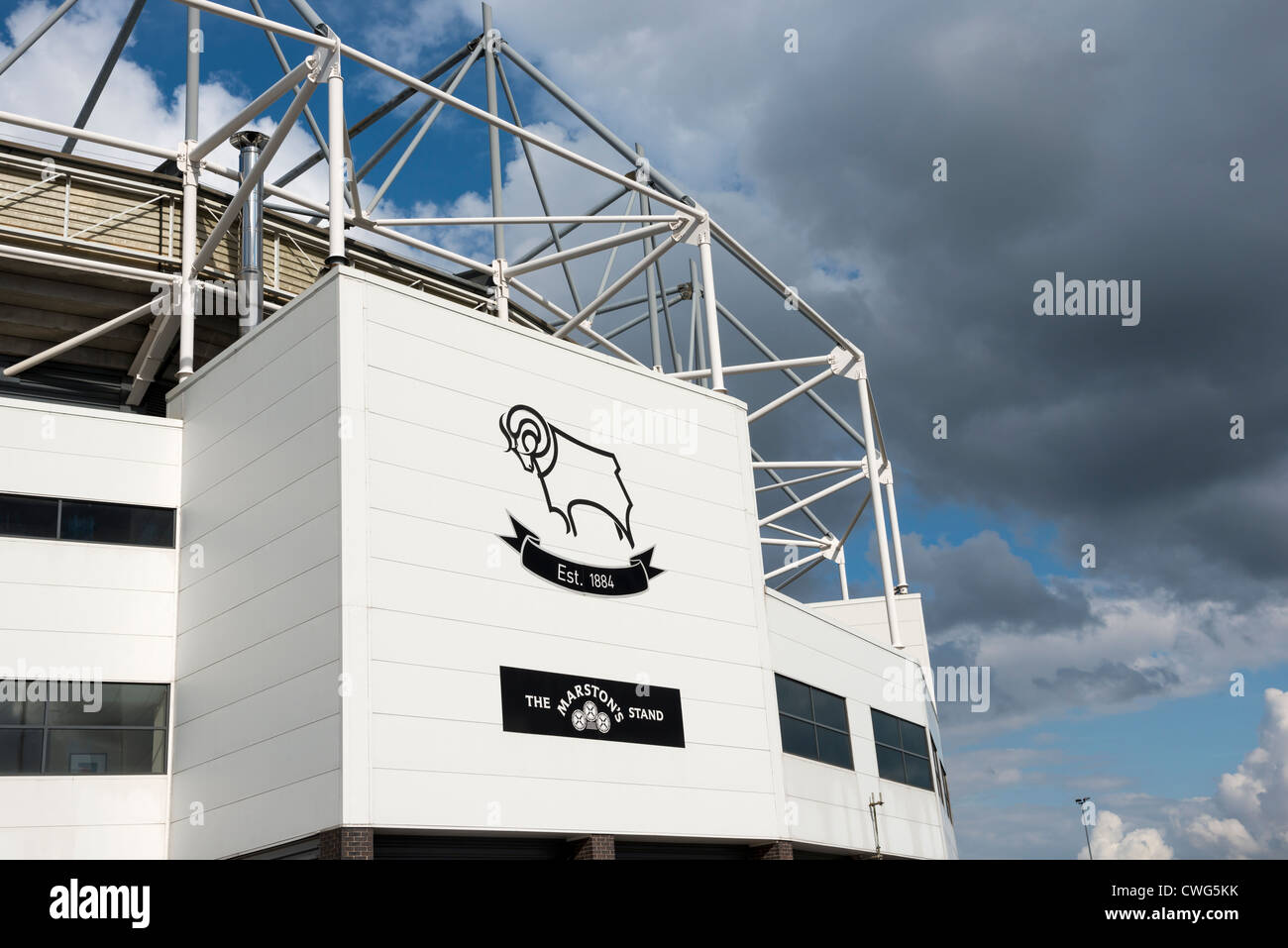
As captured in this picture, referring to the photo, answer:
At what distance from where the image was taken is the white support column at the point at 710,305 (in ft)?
95.9

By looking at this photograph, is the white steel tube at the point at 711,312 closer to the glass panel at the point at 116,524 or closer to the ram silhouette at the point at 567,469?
the ram silhouette at the point at 567,469

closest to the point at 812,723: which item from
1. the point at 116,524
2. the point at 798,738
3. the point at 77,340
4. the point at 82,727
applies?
the point at 798,738

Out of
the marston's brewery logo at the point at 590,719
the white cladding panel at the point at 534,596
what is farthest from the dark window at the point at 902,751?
the marston's brewery logo at the point at 590,719

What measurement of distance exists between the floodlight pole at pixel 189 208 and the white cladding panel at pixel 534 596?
7801 mm

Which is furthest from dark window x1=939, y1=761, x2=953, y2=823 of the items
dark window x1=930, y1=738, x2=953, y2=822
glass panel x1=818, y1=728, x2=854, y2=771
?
glass panel x1=818, y1=728, x2=854, y2=771

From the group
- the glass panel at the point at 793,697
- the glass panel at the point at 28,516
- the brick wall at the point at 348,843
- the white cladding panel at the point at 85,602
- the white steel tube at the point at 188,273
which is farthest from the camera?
the glass panel at the point at 793,697

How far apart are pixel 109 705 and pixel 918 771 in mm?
22705

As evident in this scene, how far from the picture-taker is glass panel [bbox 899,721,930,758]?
36094 millimetres

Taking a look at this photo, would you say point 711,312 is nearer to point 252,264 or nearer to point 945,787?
point 252,264

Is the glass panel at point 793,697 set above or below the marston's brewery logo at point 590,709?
above
